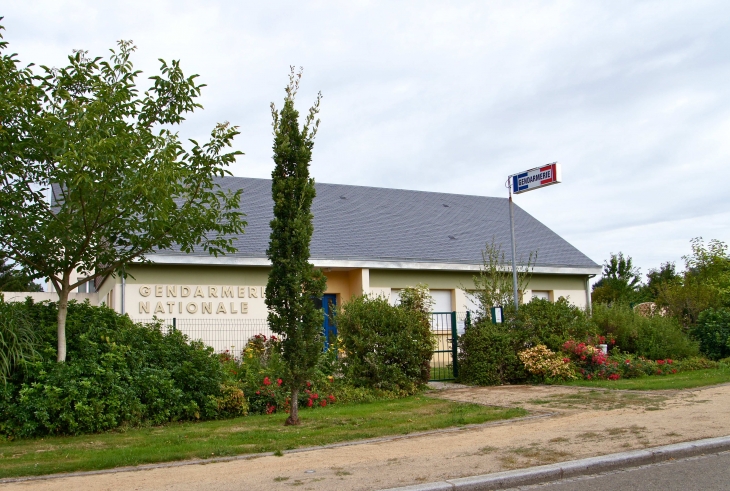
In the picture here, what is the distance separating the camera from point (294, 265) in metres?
9.90

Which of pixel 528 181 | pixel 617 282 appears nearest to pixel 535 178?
pixel 528 181

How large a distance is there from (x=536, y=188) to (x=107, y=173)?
10.00 m

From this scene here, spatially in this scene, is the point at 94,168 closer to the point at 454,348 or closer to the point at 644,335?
the point at 454,348

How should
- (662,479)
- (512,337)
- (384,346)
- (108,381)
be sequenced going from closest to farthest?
1. (662,479)
2. (108,381)
3. (384,346)
4. (512,337)

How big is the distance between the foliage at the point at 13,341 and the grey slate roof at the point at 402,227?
6761mm

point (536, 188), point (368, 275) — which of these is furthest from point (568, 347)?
point (368, 275)

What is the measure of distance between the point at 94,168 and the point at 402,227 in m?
14.6

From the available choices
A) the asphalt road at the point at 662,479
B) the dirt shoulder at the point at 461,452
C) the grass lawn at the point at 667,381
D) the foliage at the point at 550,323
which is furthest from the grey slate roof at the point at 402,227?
the asphalt road at the point at 662,479

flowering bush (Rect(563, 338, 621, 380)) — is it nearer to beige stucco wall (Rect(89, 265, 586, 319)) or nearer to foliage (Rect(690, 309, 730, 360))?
foliage (Rect(690, 309, 730, 360))

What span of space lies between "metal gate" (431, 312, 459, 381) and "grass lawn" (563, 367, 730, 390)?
2672mm

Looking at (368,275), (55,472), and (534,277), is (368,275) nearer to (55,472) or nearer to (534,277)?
(534,277)

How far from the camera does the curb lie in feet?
20.9

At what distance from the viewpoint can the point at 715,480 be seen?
6473 millimetres

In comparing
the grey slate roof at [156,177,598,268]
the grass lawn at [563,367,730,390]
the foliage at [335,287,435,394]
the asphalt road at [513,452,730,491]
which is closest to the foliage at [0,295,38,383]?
the foliage at [335,287,435,394]
